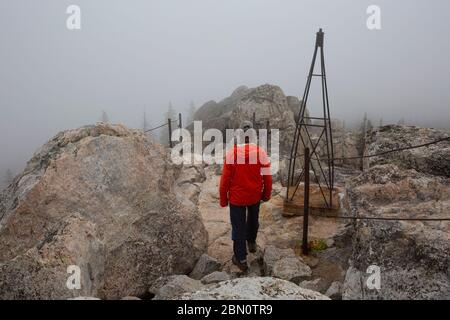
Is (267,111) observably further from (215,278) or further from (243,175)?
(215,278)

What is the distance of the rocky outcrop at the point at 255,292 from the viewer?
328 cm

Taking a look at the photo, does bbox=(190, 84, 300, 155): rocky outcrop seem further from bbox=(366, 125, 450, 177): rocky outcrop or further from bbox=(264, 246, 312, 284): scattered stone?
bbox=(264, 246, 312, 284): scattered stone

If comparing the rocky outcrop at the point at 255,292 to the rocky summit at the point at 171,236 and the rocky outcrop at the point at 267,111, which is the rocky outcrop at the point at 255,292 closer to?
the rocky summit at the point at 171,236

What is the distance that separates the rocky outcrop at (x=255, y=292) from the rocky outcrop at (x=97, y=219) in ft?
4.77

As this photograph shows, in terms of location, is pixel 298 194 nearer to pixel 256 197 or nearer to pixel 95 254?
pixel 256 197

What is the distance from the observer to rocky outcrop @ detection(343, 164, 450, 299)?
352 cm

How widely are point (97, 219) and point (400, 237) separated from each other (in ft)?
13.2

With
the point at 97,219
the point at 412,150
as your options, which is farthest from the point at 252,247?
the point at 412,150

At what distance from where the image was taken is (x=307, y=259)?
6.03m

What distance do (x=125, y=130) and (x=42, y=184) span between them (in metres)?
1.66

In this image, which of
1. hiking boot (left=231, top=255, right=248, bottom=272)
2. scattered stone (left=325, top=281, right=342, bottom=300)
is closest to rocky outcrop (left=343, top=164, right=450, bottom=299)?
scattered stone (left=325, top=281, right=342, bottom=300)

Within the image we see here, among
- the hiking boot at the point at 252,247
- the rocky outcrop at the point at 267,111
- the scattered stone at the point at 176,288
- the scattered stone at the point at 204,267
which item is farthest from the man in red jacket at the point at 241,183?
the rocky outcrop at the point at 267,111

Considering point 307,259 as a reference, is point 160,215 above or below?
above
